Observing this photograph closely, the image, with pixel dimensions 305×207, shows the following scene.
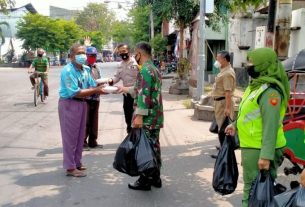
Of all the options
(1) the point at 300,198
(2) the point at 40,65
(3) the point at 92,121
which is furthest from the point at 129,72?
(2) the point at 40,65

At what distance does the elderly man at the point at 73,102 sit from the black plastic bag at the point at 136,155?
Answer: 0.96 metres

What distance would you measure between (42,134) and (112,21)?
8781cm

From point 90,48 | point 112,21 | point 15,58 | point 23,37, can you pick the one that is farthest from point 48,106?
point 112,21

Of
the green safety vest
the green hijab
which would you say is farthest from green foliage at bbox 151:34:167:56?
the green hijab

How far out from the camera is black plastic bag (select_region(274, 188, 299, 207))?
296 cm

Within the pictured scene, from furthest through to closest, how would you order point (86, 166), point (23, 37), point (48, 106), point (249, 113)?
point (23, 37), point (48, 106), point (86, 166), point (249, 113)

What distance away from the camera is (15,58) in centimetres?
5084

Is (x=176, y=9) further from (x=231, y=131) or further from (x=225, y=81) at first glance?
(x=231, y=131)

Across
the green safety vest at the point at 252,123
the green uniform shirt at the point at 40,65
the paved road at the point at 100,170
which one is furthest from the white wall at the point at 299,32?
the green safety vest at the point at 252,123

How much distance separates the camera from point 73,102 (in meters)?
5.61

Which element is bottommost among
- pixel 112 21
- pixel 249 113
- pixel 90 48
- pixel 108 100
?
pixel 108 100

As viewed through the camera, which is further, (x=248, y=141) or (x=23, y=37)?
(x=23, y=37)

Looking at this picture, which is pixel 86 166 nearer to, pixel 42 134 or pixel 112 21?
pixel 42 134

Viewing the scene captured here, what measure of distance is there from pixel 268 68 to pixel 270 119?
0.40 meters
